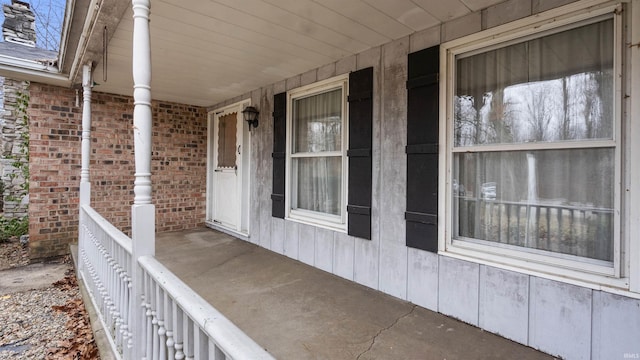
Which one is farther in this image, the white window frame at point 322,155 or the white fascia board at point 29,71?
the white fascia board at point 29,71

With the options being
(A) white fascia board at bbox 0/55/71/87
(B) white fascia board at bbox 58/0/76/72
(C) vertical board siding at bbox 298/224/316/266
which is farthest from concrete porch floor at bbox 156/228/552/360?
(A) white fascia board at bbox 0/55/71/87

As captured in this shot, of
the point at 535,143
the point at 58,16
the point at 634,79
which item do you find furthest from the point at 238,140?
the point at 58,16

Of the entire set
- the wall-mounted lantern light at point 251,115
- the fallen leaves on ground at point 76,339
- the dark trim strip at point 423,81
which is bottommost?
the fallen leaves on ground at point 76,339

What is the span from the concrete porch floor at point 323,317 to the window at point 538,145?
Answer: 63cm

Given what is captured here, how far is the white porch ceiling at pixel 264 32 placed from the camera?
2303 mm

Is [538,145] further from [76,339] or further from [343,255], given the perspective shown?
[76,339]

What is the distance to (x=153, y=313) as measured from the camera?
1.45 m

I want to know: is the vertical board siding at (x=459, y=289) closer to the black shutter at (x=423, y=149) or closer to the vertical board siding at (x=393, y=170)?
the black shutter at (x=423, y=149)

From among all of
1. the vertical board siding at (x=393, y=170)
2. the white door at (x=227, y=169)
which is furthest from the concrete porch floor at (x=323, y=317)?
the white door at (x=227, y=169)

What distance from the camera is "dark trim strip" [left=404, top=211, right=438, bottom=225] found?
2.57 metres

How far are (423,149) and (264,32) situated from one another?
5.64ft

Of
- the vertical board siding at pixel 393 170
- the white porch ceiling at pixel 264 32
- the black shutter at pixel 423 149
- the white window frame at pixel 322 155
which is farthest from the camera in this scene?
the white window frame at pixel 322 155

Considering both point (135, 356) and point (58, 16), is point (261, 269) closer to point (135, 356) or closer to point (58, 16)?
point (135, 356)

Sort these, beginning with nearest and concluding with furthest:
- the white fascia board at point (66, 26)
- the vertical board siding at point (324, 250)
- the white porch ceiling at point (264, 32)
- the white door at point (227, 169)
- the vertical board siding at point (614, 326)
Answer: the vertical board siding at point (614, 326), the white porch ceiling at point (264, 32), the white fascia board at point (66, 26), the vertical board siding at point (324, 250), the white door at point (227, 169)
